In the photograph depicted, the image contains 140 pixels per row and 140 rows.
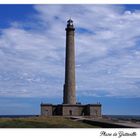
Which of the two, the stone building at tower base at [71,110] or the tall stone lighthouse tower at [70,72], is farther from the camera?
the tall stone lighthouse tower at [70,72]

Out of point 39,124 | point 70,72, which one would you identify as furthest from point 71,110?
point 39,124

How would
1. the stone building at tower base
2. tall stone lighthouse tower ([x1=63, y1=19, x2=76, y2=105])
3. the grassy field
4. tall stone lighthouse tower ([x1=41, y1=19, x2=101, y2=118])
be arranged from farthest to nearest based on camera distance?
1. tall stone lighthouse tower ([x1=63, y1=19, x2=76, y2=105])
2. tall stone lighthouse tower ([x1=41, y1=19, x2=101, y2=118])
3. the stone building at tower base
4. the grassy field

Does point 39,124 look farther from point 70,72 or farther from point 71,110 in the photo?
point 70,72

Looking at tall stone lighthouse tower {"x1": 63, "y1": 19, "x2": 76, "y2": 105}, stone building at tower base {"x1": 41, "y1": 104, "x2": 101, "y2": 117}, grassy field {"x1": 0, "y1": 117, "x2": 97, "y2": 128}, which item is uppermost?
tall stone lighthouse tower {"x1": 63, "y1": 19, "x2": 76, "y2": 105}

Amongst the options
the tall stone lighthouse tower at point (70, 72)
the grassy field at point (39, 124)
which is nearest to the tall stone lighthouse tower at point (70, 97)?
the tall stone lighthouse tower at point (70, 72)

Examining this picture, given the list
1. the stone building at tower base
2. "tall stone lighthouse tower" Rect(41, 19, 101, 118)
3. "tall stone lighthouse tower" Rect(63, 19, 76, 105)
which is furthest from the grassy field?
"tall stone lighthouse tower" Rect(63, 19, 76, 105)

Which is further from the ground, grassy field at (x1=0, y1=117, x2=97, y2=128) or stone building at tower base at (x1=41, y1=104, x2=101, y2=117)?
stone building at tower base at (x1=41, y1=104, x2=101, y2=117)

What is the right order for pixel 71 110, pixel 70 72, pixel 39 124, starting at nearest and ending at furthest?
pixel 39 124 → pixel 71 110 → pixel 70 72

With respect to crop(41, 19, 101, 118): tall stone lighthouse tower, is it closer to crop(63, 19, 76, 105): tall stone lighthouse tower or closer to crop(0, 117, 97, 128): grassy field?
crop(63, 19, 76, 105): tall stone lighthouse tower

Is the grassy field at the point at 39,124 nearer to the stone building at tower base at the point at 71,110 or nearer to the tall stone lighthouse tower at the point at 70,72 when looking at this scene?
the stone building at tower base at the point at 71,110

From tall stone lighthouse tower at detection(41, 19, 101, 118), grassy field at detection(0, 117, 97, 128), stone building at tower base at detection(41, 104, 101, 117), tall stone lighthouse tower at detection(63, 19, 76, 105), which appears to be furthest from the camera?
tall stone lighthouse tower at detection(63, 19, 76, 105)

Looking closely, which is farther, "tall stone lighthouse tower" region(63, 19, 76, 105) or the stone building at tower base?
"tall stone lighthouse tower" region(63, 19, 76, 105)
